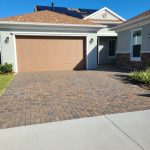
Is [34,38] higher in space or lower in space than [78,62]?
higher

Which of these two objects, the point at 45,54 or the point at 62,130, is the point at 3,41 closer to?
the point at 45,54

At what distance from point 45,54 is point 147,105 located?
9.63 meters

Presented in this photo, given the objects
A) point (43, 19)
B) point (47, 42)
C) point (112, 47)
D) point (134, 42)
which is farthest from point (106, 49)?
point (43, 19)

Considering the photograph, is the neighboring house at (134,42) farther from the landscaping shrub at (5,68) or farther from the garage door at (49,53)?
the landscaping shrub at (5,68)

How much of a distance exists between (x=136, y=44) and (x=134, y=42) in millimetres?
267

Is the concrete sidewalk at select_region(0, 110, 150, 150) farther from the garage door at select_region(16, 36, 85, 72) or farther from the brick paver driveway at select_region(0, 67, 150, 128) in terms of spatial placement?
the garage door at select_region(16, 36, 85, 72)

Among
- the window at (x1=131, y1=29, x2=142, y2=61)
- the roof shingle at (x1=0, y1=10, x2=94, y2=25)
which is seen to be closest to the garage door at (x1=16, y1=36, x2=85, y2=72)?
the roof shingle at (x1=0, y1=10, x2=94, y2=25)

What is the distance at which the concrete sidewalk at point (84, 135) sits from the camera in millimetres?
3021

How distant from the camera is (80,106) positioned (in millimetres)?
5141

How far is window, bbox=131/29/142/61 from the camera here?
41.3 ft

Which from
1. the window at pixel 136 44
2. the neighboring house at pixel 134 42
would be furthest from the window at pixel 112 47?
the window at pixel 136 44

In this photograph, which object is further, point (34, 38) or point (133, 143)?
point (34, 38)

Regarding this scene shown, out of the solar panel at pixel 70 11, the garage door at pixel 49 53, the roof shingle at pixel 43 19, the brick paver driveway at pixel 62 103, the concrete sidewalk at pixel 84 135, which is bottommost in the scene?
the concrete sidewalk at pixel 84 135

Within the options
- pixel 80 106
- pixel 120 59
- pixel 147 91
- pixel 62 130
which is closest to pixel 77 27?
pixel 120 59
